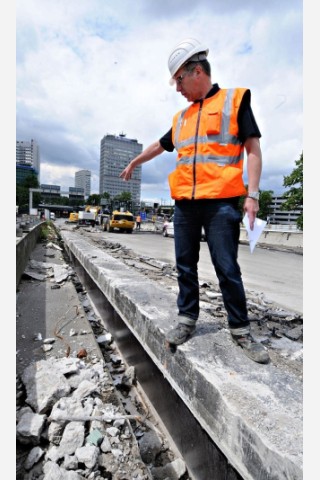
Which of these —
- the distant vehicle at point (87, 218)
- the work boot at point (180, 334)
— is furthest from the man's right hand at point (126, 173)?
the distant vehicle at point (87, 218)

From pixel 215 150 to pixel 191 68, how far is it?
2.20 ft

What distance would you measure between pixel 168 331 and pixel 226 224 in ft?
3.39

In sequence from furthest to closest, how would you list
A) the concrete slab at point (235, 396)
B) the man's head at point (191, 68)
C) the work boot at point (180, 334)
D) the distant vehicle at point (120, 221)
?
the distant vehicle at point (120, 221)
the work boot at point (180, 334)
the man's head at point (191, 68)
the concrete slab at point (235, 396)

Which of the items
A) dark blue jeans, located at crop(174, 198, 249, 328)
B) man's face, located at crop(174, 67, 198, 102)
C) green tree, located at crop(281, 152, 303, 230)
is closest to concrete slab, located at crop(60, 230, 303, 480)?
dark blue jeans, located at crop(174, 198, 249, 328)

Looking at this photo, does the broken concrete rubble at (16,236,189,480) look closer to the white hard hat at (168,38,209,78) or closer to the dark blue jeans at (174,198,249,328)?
the dark blue jeans at (174,198,249,328)

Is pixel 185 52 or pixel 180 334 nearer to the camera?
pixel 185 52

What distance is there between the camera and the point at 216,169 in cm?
211

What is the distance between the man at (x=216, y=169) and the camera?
2086mm

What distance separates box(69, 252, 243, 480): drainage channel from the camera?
6.06 feet

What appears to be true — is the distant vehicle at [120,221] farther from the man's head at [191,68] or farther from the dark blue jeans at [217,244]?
the man's head at [191,68]

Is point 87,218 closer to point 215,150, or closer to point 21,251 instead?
point 21,251

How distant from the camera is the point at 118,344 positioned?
3994 millimetres

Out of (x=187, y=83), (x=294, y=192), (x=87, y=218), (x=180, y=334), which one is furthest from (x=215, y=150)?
(x=87, y=218)

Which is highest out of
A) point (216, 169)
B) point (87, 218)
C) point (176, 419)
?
point (216, 169)
